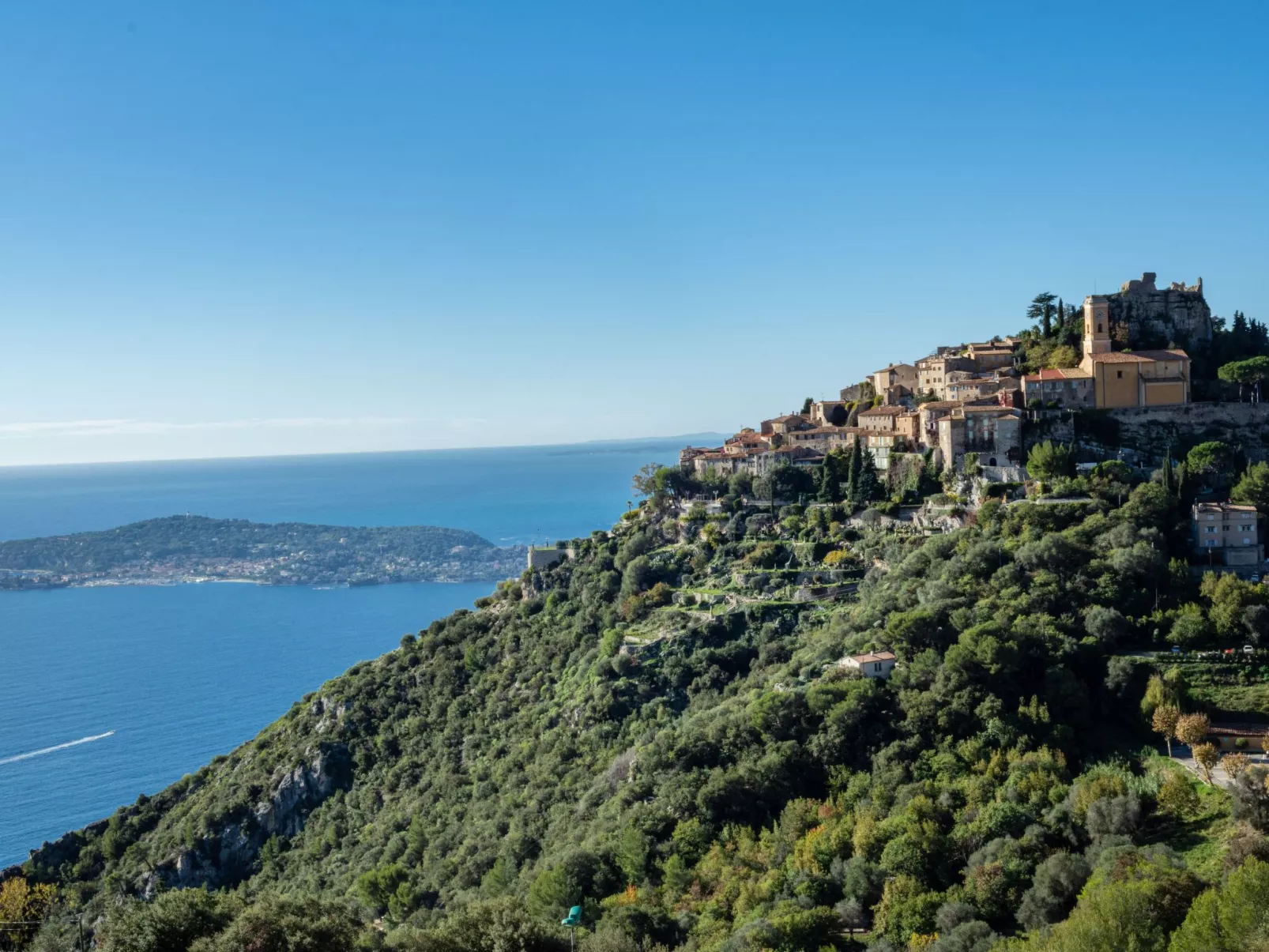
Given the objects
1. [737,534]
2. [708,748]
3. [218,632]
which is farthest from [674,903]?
[218,632]

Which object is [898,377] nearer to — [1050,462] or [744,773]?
[1050,462]

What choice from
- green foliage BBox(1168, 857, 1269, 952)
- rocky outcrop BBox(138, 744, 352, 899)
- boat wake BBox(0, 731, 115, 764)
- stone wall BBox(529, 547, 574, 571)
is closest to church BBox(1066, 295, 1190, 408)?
stone wall BBox(529, 547, 574, 571)

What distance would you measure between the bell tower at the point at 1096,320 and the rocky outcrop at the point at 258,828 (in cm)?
3908

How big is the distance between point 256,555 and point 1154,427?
131731mm

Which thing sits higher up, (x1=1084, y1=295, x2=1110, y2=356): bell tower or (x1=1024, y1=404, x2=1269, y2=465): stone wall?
(x1=1084, y1=295, x2=1110, y2=356): bell tower

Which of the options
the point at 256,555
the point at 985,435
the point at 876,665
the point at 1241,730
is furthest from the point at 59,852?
the point at 256,555

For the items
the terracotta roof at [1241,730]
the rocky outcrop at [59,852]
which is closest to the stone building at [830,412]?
the terracotta roof at [1241,730]

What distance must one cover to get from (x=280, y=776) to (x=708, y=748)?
2405cm

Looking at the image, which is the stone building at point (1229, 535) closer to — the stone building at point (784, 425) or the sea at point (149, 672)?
the stone building at point (784, 425)

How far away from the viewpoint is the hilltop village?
136 feet

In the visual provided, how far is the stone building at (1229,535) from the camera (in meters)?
33.5

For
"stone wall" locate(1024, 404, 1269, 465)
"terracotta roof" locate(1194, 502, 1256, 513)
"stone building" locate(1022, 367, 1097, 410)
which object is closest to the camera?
"terracotta roof" locate(1194, 502, 1256, 513)

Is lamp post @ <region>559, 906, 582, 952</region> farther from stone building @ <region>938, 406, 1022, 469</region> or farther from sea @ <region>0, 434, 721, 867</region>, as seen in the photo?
sea @ <region>0, 434, 721, 867</region>

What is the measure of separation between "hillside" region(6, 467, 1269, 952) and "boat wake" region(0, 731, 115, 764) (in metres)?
23.0
